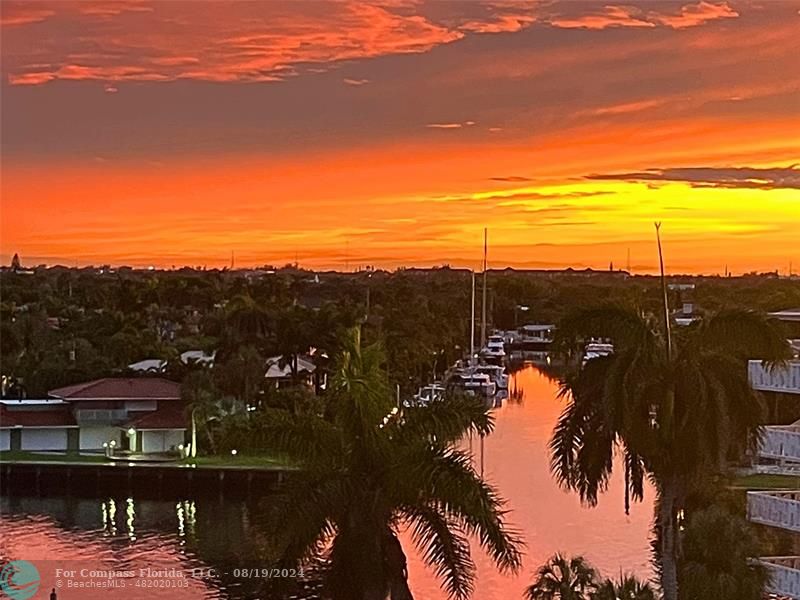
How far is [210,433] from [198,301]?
29642 millimetres

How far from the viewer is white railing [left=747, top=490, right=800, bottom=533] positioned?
10469 millimetres

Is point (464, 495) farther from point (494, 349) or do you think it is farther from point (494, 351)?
point (494, 349)

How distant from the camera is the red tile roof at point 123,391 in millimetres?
31906

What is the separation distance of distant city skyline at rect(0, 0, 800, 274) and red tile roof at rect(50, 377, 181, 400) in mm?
6227

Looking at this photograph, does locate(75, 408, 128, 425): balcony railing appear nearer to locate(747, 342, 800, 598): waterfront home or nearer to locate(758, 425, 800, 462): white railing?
locate(747, 342, 800, 598): waterfront home

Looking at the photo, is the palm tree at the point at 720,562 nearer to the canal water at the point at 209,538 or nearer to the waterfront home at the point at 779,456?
the waterfront home at the point at 779,456

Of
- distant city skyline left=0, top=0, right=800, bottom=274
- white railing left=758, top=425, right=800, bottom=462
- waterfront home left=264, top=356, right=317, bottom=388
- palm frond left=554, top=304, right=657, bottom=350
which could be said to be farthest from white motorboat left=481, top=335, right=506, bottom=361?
palm frond left=554, top=304, right=657, bottom=350

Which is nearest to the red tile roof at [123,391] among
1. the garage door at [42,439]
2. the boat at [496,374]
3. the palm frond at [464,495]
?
the garage door at [42,439]

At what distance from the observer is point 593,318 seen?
25.9ft

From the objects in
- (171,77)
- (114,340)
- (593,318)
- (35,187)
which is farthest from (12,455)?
(593,318)

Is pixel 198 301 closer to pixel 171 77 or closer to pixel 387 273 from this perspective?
pixel 387 273

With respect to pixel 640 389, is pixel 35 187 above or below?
above

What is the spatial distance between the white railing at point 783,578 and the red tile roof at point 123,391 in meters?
23.3

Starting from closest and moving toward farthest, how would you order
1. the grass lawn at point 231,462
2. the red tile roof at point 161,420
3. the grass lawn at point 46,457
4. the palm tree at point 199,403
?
the grass lawn at point 231,462, the palm tree at point 199,403, the grass lawn at point 46,457, the red tile roof at point 161,420
